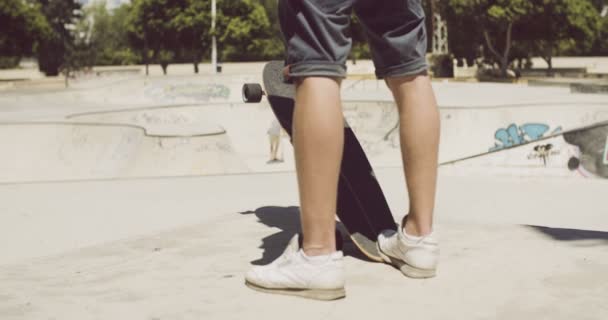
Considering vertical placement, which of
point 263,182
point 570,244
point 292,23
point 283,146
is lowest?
point 283,146

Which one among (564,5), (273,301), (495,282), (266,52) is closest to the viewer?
(273,301)

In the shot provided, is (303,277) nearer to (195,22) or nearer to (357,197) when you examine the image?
(357,197)

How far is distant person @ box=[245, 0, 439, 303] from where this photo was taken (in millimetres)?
2336

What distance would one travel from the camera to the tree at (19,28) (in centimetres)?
5112

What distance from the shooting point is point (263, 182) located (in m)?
7.28

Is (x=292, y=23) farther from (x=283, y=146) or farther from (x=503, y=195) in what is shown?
(x=283, y=146)

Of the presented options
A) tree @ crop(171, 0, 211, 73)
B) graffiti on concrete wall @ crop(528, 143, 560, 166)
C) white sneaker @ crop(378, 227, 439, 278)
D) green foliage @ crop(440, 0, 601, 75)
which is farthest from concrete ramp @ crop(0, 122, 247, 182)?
tree @ crop(171, 0, 211, 73)

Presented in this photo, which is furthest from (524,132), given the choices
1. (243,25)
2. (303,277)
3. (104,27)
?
(104,27)

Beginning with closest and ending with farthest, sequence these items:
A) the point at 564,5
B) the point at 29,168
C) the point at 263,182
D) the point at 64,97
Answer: the point at 263,182
the point at 29,168
the point at 64,97
the point at 564,5

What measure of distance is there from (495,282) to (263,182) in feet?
16.1

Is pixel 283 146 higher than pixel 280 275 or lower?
lower

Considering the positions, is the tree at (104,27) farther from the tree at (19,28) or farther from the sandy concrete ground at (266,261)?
the sandy concrete ground at (266,261)

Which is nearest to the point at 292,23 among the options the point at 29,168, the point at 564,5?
the point at 29,168

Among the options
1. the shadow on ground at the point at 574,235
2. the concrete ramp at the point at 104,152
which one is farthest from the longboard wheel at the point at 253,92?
the concrete ramp at the point at 104,152
